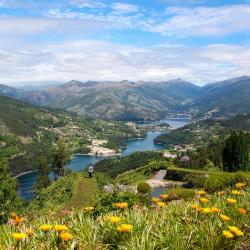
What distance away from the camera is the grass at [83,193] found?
2536 centimetres

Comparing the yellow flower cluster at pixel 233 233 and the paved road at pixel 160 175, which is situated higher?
the yellow flower cluster at pixel 233 233

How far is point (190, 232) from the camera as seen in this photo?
652cm

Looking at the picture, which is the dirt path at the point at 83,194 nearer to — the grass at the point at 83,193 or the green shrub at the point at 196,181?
the grass at the point at 83,193

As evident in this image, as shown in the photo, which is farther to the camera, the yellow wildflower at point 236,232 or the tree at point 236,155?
the tree at point 236,155

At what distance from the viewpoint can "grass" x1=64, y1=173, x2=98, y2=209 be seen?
25359mm

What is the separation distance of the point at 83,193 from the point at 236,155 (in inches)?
1304

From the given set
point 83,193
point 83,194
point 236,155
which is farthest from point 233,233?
point 236,155

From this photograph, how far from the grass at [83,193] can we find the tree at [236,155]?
26653mm

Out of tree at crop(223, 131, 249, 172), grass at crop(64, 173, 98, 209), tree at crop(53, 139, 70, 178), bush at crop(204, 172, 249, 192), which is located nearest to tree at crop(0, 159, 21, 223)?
grass at crop(64, 173, 98, 209)

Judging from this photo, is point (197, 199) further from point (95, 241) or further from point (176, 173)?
point (176, 173)

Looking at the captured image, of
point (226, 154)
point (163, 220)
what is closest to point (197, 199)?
point (163, 220)

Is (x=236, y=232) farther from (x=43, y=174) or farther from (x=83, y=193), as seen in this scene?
(x=43, y=174)

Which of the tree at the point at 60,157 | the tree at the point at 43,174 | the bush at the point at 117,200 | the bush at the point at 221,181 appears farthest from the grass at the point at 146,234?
the tree at the point at 43,174

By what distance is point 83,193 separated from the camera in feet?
98.1
